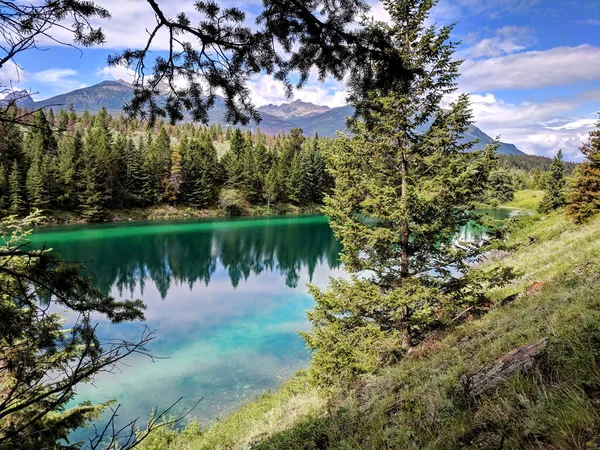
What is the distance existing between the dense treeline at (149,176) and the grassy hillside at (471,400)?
35673 millimetres

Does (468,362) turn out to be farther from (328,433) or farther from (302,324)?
(302,324)

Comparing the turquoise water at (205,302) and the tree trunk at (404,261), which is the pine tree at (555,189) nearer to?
the turquoise water at (205,302)

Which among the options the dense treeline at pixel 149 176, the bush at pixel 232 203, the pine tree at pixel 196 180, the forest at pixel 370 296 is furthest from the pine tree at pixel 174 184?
the forest at pixel 370 296

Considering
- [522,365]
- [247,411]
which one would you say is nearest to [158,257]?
[247,411]

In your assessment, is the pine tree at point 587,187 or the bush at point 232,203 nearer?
the pine tree at point 587,187

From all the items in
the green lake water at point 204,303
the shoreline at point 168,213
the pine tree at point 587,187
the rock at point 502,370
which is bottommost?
the green lake water at point 204,303

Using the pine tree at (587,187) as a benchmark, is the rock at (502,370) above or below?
below

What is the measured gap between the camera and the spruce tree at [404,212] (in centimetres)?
721

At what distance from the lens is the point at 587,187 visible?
56.2 feet

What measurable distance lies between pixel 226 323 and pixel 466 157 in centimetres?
1306

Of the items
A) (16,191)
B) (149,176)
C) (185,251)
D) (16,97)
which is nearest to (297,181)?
(149,176)

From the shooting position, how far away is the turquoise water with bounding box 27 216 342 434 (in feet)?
35.5

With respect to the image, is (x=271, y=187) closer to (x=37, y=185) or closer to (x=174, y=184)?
(x=174, y=184)

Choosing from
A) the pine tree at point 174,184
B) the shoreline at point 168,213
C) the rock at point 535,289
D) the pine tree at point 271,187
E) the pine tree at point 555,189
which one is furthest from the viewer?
the pine tree at point 271,187
